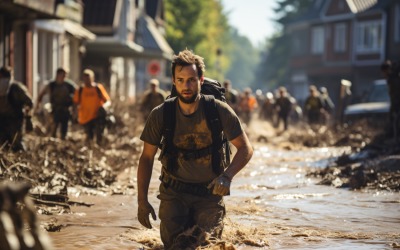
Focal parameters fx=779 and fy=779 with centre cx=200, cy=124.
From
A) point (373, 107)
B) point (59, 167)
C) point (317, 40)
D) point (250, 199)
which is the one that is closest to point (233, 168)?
point (250, 199)

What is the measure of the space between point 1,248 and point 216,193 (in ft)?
5.51

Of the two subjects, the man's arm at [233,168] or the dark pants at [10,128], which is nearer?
the man's arm at [233,168]

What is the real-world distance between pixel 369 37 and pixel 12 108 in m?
35.4

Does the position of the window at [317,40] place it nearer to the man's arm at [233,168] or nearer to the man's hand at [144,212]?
the man's arm at [233,168]

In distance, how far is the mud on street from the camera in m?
7.11

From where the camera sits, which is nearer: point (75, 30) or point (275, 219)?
point (275, 219)

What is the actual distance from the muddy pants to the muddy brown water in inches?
23.5

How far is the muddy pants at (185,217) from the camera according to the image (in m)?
6.07

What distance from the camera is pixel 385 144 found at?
52.6 feet

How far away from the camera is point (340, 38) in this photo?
48312mm

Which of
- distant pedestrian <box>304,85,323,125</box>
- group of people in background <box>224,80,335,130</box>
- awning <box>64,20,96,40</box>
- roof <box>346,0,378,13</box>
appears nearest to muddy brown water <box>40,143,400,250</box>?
group of people in background <box>224,80,335,130</box>

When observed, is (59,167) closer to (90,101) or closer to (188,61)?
(90,101)

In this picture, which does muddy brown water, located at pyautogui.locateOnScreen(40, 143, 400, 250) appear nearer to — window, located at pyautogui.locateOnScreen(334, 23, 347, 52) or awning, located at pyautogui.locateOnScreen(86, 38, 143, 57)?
awning, located at pyautogui.locateOnScreen(86, 38, 143, 57)

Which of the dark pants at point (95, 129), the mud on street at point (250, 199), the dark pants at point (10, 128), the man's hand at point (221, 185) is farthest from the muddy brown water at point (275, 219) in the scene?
the dark pants at point (95, 129)
